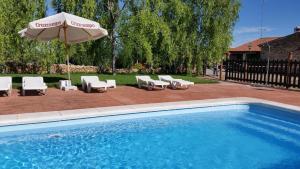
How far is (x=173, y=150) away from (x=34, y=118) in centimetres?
374

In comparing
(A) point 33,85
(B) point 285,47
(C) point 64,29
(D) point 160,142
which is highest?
(B) point 285,47

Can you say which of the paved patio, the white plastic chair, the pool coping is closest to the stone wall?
the paved patio

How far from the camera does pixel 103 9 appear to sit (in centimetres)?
2248

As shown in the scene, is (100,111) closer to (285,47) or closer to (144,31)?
(144,31)

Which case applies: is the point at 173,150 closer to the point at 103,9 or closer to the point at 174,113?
the point at 174,113

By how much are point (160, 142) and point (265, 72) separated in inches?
532

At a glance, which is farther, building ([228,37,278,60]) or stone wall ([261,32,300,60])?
building ([228,37,278,60])

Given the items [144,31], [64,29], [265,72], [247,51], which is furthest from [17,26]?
[247,51]

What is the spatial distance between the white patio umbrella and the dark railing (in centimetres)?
1037

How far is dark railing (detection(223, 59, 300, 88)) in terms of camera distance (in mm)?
17761

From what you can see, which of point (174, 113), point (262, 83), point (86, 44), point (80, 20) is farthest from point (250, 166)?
point (86, 44)

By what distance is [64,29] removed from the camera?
1361 cm

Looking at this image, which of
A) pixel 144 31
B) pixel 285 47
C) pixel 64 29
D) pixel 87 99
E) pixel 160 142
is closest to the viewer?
pixel 160 142

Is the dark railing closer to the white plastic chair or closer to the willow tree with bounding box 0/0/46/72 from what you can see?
the white plastic chair
